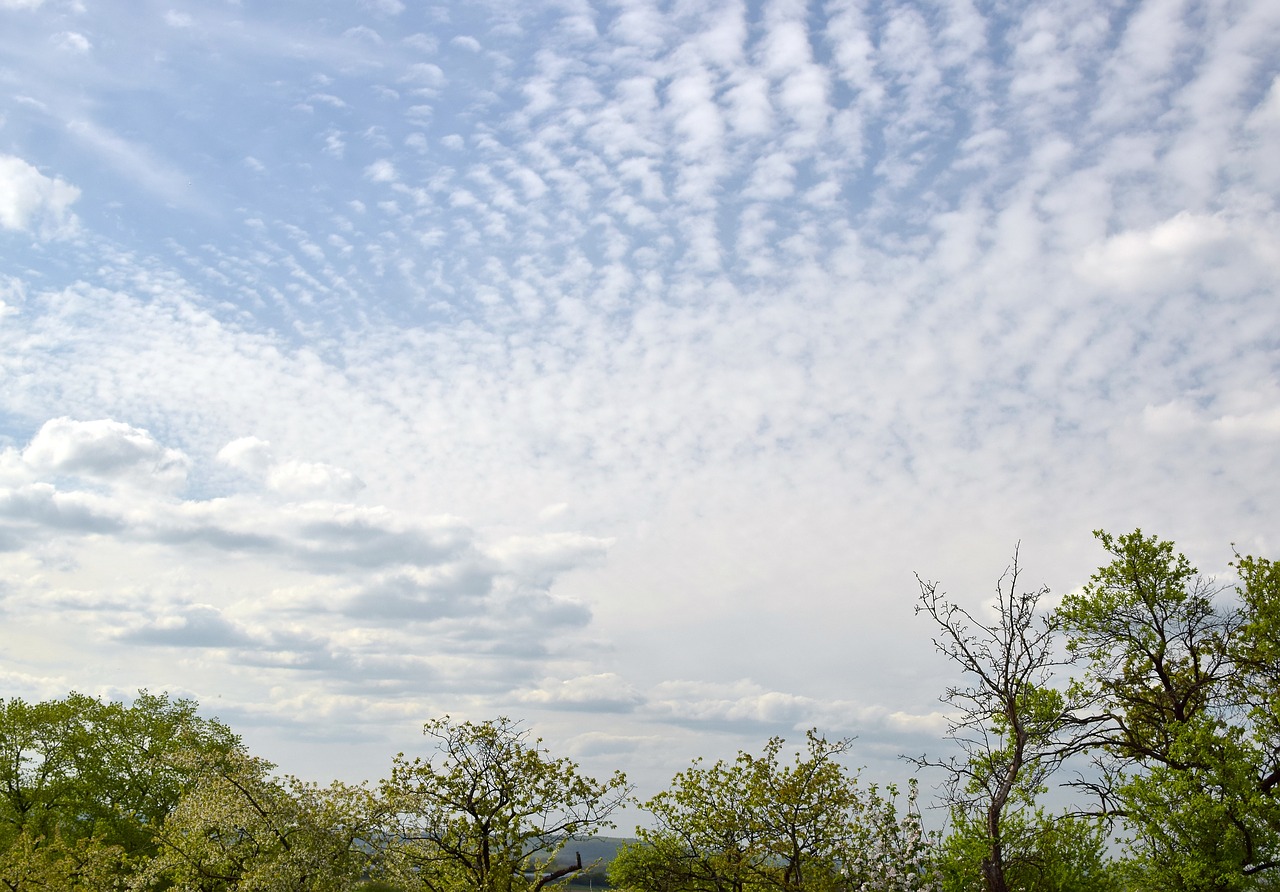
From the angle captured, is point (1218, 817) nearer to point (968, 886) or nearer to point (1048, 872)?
point (1048, 872)

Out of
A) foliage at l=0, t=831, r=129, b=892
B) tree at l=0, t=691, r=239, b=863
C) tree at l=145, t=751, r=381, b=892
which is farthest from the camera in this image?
tree at l=0, t=691, r=239, b=863

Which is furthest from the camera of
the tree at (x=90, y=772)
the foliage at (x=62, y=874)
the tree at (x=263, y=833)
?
the tree at (x=90, y=772)

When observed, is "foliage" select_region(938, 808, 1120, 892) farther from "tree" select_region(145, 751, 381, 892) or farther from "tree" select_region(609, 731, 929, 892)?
"tree" select_region(145, 751, 381, 892)

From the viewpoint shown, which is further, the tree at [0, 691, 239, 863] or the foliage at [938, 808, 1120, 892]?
the tree at [0, 691, 239, 863]

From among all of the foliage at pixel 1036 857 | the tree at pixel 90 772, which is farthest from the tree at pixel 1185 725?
the tree at pixel 90 772

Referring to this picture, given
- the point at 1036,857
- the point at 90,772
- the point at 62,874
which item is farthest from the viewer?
the point at 90,772

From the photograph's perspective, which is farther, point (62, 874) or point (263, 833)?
point (62, 874)

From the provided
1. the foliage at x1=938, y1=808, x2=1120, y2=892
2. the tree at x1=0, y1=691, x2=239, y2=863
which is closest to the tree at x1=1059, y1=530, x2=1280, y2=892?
the foliage at x1=938, y1=808, x2=1120, y2=892

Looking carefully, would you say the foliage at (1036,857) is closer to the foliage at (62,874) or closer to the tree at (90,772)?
the foliage at (62,874)

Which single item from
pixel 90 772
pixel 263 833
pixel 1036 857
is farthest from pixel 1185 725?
pixel 90 772

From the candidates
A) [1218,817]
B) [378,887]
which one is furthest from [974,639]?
[378,887]

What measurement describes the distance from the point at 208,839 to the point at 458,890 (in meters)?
7.34

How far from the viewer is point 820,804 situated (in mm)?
30797

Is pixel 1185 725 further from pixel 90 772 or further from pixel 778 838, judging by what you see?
pixel 90 772
